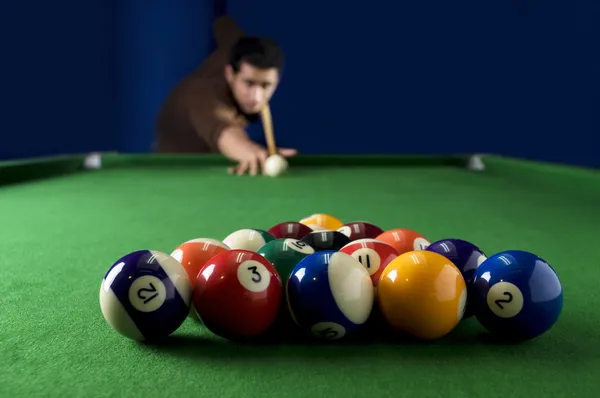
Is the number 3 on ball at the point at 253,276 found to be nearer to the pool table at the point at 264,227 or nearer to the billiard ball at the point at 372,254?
the pool table at the point at 264,227

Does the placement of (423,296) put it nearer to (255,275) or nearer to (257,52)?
(255,275)

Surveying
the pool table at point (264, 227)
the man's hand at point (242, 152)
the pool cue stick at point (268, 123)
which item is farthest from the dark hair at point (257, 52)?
the pool table at point (264, 227)

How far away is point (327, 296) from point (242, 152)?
3.56 m

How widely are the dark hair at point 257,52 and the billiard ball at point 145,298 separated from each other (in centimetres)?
501

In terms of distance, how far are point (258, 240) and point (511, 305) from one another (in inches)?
23.8

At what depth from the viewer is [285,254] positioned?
121cm

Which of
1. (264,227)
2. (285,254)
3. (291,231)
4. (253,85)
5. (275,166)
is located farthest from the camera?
(253,85)

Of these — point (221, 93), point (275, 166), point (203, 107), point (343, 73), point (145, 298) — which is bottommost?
point (275, 166)

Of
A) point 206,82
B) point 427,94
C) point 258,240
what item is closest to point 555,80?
point 427,94

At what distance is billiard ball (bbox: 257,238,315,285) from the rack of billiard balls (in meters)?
0.08

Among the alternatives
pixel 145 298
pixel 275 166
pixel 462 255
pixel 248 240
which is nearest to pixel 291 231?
pixel 248 240

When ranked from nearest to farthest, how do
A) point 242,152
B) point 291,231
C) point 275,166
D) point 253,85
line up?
point 291,231, point 275,166, point 242,152, point 253,85

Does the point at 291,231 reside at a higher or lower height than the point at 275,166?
higher

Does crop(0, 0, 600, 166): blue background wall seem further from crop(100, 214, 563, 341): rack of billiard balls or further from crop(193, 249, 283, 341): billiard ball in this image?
crop(193, 249, 283, 341): billiard ball
